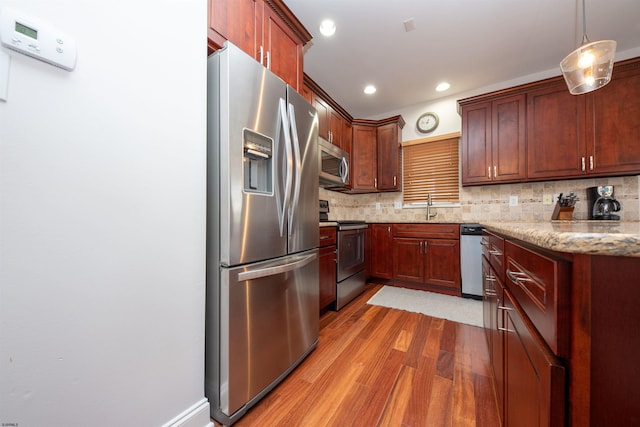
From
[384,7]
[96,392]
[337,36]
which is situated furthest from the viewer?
[337,36]

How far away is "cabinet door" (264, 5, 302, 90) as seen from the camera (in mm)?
1507

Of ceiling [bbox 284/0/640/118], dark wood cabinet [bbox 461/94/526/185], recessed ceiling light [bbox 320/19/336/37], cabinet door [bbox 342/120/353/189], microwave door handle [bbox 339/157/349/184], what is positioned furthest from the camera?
cabinet door [bbox 342/120/353/189]

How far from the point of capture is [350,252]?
2.60m

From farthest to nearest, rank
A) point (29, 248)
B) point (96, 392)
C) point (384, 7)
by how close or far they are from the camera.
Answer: point (384, 7), point (96, 392), point (29, 248)

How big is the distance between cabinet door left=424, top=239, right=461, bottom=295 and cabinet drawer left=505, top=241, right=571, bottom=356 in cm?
217

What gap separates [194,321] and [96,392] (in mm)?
333

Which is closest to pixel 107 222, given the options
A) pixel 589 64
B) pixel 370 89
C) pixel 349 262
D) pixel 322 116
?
pixel 349 262

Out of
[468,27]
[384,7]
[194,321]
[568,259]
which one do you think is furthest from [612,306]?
[468,27]

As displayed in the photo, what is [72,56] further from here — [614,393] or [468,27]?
[468,27]

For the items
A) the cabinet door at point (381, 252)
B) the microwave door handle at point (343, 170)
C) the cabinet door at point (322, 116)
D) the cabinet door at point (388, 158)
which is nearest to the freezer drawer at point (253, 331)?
the microwave door handle at point (343, 170)

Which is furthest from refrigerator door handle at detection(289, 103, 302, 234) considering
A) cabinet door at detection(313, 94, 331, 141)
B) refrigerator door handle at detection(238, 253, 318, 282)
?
cabinet door at detection(313, 94, 331, 141)

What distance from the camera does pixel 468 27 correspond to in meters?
1.99

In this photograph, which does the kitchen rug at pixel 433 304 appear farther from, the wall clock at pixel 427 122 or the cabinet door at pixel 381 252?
the wall clock at pixel 427 122

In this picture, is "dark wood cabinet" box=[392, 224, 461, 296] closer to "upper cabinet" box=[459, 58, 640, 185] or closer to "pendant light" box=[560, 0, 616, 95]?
"upper cabinet" box=[459, 58, 640, 185]
